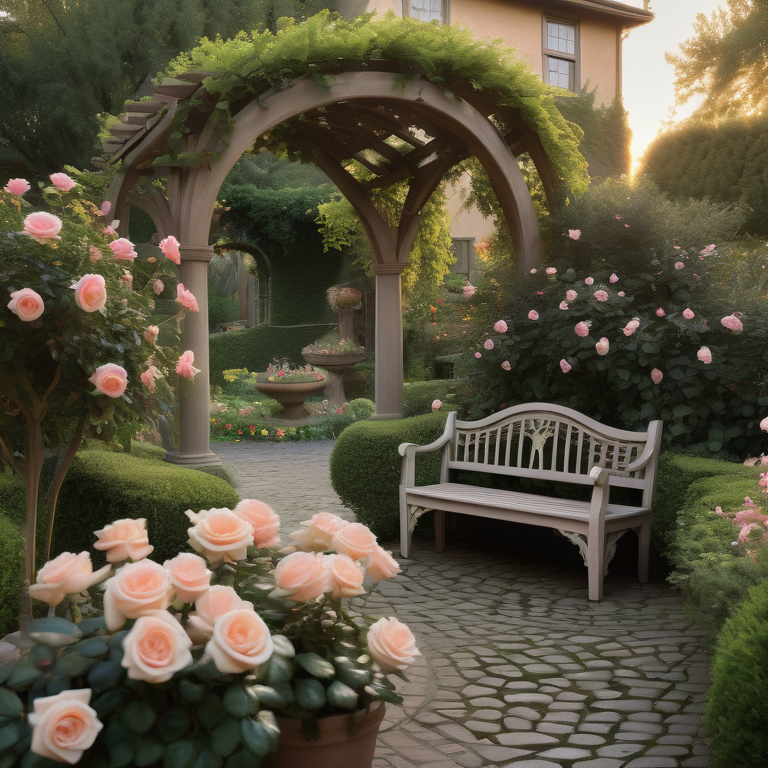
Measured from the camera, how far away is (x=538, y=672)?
3.42 meters

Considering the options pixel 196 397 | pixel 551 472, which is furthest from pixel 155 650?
pixel 551 472

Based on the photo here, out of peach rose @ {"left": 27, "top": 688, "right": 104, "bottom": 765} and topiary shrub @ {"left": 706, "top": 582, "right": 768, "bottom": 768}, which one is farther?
topiary shrub @ {"left": 706, "top": 582, "right": 768, "bottom": 768}

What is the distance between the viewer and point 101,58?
12.9 metres

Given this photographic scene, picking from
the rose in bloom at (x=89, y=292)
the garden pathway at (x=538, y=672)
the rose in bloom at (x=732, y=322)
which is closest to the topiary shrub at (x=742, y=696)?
the garden pathway at (x=538, y=672)

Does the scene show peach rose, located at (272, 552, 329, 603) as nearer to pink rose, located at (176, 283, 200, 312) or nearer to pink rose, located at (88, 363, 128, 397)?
pink rose, located at (88, 363, 128, 397)

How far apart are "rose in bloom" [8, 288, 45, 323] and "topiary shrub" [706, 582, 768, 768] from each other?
2.29 meters

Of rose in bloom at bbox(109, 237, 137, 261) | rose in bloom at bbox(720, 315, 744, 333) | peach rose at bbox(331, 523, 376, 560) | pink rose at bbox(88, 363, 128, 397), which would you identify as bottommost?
peach rose at bbox(331, 523, 376, 560)

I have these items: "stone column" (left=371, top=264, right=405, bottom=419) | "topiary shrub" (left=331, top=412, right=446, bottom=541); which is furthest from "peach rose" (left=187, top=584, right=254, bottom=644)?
"stone column" (left=371, top=264, right=405, bottom=419)

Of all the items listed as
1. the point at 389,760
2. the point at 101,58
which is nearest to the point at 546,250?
the point at 389,760

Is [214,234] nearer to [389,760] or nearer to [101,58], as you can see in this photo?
[101,58]

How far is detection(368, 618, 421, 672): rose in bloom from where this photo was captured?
197 cm

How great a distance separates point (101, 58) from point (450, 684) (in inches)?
492

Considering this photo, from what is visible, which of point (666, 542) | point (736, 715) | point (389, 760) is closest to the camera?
point (736, 715)

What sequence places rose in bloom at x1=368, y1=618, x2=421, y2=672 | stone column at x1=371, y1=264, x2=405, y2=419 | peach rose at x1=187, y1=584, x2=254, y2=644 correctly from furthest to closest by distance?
stone column at x1=371, y1=264, x2=405, y2=419 → rose in bloom at x1=368, y1=618, x2=421, y2=672 → peach rose at x1=187, y1=584, x2=254, y2=644
